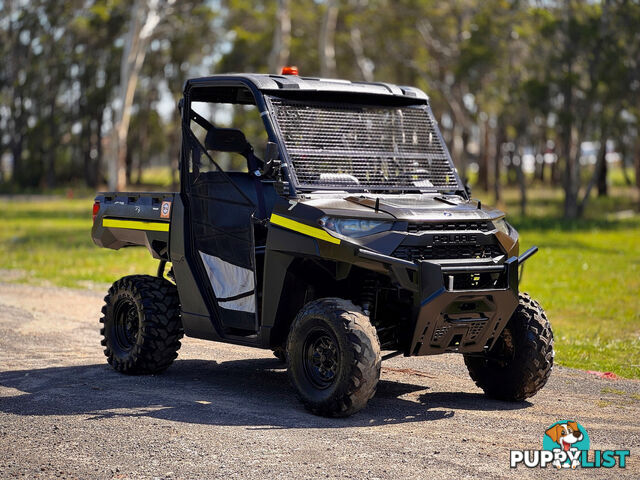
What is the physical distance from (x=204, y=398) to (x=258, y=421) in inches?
38.4

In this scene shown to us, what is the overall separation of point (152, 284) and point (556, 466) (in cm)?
415

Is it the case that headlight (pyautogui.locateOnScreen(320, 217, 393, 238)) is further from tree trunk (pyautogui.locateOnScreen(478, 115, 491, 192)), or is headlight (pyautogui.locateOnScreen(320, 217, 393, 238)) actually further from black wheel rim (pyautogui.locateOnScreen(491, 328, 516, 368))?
Answer: tree trunk (pyautogui.locateOnScreen(478, 115, 491, 192))

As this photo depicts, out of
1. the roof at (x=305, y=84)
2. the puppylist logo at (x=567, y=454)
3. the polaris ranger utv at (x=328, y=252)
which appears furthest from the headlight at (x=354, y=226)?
the puppylist logo at (x=567, y=454)

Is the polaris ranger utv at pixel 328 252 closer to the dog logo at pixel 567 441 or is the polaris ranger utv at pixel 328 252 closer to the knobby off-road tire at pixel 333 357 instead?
the knobby off-road tire at pixel 333 357

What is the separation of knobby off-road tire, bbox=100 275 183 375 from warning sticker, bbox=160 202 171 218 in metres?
0.61

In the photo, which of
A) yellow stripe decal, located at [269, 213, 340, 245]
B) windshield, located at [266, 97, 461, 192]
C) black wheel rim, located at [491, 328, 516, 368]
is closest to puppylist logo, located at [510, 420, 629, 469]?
black wheel rim, located at [491, 328, 516, 368]

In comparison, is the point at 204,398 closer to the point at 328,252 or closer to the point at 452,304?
the point at 328,252

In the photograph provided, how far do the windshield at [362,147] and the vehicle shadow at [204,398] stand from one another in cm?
172

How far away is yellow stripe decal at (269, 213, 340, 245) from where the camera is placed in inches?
311

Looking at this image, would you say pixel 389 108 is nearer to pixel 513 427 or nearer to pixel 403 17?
pixel 513 427

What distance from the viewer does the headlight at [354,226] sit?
7949 mm

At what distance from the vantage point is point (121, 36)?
59875 mm

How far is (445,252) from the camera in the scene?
26.5 ft

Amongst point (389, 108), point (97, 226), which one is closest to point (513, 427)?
point (389, 108)
